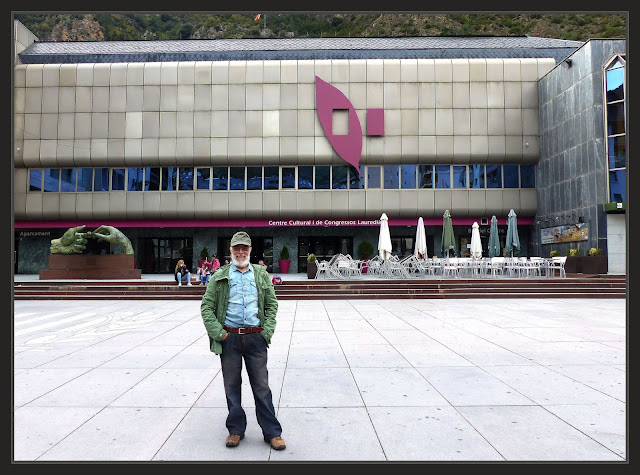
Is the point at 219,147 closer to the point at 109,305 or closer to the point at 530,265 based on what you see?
the point at 109,305

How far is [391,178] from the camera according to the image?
2959 centimetres

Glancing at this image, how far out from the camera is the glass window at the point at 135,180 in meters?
29.7

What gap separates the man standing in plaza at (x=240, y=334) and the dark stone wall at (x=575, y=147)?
24.7 meters

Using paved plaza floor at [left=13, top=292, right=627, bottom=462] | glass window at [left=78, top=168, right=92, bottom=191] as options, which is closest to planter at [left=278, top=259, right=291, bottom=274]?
glass window at [left=78, top=168, right=92, bottom=191]

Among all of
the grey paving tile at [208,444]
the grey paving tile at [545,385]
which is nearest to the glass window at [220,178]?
the grey paving tile at [545,385]

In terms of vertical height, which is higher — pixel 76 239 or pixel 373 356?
pixel 76 239

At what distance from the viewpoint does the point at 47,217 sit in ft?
96.7

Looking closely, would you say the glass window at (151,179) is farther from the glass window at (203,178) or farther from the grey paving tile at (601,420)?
the grey paving tile at (601,420)

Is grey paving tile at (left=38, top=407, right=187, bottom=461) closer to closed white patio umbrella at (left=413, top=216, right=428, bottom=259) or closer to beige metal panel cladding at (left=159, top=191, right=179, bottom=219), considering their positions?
closed white patio umbrella at (left=413, top=216, right=428, bottom=259)

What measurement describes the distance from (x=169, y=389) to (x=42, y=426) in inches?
56.8

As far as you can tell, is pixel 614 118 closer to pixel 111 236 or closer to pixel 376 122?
pixel 376 122

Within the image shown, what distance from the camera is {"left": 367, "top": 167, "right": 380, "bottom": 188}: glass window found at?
97.0ft

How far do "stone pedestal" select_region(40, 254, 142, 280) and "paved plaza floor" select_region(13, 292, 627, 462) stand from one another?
11.8 m

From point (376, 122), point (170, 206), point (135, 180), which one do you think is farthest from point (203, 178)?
point (376, 122)
